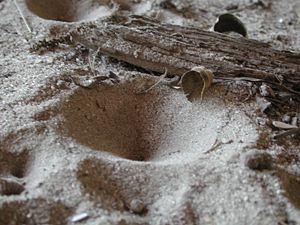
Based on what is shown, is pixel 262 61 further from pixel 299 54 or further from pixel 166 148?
pixel 166 148

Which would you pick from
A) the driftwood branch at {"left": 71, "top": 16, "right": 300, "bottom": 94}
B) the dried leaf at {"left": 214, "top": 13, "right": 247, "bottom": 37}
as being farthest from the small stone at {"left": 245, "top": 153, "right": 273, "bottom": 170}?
the dried leaf at {"left": 214, "top": 13, "right": 247, "bottom": 37}

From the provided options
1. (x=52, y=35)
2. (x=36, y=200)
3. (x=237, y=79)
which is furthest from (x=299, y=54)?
(x=36, y=200)

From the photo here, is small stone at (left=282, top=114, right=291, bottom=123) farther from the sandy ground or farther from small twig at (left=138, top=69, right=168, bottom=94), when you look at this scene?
small twig at (left=138, top=69, right=168, bottom=94)

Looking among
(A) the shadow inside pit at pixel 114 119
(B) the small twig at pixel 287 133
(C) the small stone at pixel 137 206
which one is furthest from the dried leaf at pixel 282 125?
(C) the small stone at pixel 137 206

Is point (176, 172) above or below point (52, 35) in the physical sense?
below

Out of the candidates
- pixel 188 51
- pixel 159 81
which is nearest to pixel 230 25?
pixel 188 51

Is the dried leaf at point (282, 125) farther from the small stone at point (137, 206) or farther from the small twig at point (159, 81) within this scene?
the small stone at point (137, 206)

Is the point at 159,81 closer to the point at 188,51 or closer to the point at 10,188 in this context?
the point at 188,51

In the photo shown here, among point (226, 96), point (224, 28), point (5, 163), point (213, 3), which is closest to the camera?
point (5, 163)
